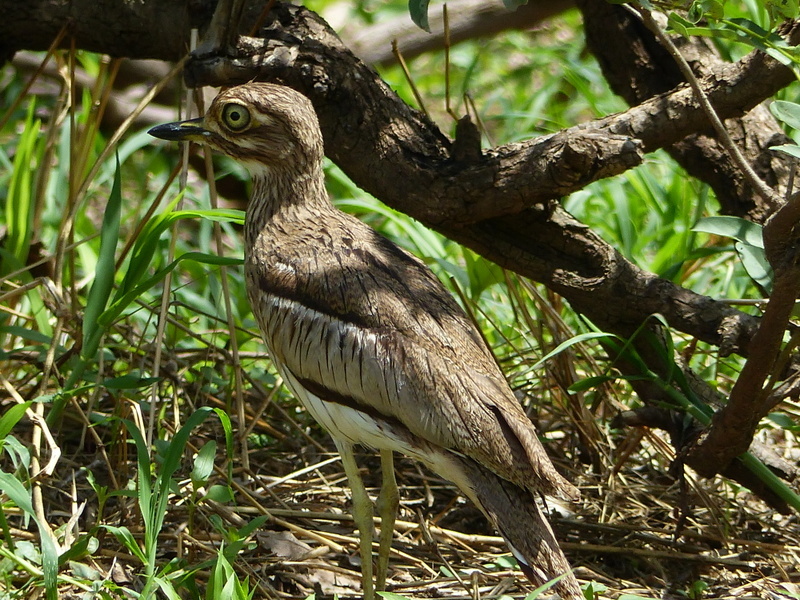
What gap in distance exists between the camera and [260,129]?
3.21 m

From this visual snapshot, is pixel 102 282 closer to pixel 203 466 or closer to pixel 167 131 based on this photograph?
pixel 167 131

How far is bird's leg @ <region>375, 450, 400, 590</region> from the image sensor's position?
302 centimetres

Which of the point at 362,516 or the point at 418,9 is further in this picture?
the point at 362,516

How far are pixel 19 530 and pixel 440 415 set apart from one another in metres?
1.30

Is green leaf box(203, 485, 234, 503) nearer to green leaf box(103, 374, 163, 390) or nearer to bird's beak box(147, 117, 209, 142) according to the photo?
green leaf box(103, 374, 163, 390)

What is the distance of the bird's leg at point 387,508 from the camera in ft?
9.92

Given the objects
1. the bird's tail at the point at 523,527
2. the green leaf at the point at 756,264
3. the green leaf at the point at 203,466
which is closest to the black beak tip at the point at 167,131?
the green leaf at the point at 203,466

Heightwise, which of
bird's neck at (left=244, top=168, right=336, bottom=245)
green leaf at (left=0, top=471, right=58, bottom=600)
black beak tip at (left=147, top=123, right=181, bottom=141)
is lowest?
green leaf at (left=0, top=471, right=58, bottom=600)

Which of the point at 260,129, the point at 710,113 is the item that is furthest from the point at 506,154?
the point at 260,129

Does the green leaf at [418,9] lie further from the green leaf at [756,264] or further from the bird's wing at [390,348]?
the green leaf at [756,264]

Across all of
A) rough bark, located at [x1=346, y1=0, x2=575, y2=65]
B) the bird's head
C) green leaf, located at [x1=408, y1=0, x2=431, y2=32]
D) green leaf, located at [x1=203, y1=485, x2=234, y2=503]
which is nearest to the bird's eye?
the bird's head

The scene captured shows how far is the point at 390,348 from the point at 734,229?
1.06m

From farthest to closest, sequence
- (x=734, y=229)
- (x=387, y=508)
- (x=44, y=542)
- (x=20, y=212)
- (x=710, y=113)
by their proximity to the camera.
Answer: (x=20, y=212) < (x=387, y=508) < (x=734, y=229) < (x=710, y=113) < (x=44, y=542)

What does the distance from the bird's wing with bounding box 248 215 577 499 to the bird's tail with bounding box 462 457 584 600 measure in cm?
A: 4
